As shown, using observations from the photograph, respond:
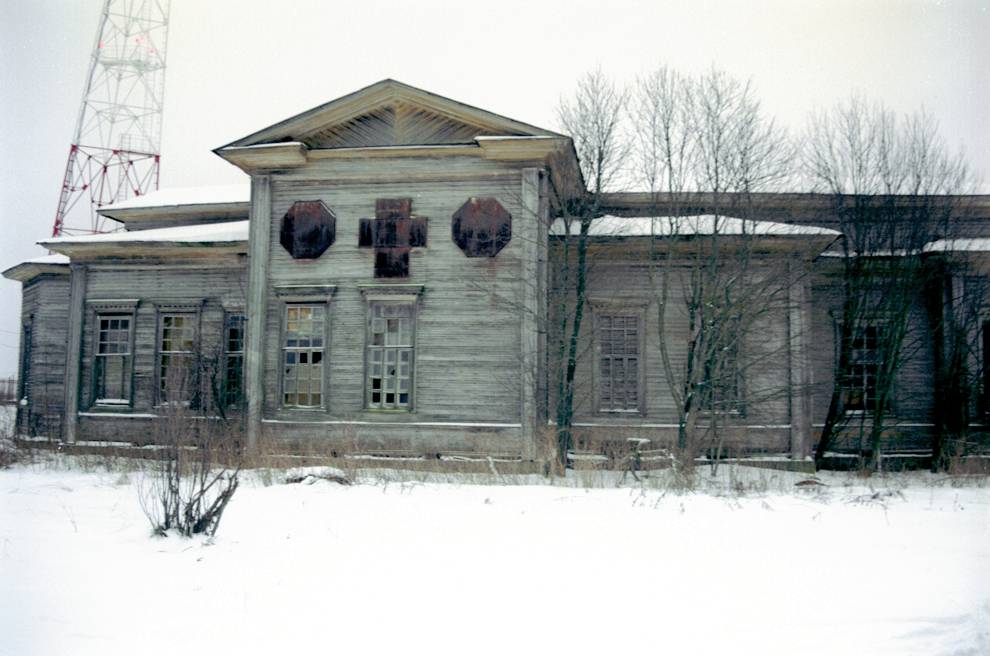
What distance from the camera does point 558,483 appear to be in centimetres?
1243

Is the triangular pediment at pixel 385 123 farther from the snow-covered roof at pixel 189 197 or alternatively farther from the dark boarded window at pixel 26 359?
the dark boarded window at pixel 26 359

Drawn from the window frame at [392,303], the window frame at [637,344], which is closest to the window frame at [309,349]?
the window frame at [392,303]

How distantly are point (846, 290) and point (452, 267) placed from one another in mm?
8910

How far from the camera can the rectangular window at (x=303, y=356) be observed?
51.4 feet

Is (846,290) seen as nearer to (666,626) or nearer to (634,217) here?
(634,217)

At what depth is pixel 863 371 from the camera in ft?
56.5

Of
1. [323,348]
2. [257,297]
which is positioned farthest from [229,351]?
[323,348]

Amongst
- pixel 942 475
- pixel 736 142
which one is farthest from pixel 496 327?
pixel 942 475

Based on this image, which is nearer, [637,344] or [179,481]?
[179,481]

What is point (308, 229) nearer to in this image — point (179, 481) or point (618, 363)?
point (618, 363)

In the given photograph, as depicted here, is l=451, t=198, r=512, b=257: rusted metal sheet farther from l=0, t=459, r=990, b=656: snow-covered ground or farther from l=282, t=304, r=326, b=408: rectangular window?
l=0, t=459, r=990, b=656: snow-covered ground

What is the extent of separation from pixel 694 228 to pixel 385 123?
270 inches

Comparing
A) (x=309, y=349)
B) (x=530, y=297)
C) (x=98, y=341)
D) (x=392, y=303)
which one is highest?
(x=530, y=297)

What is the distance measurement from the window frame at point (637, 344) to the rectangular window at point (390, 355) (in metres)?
4.10
